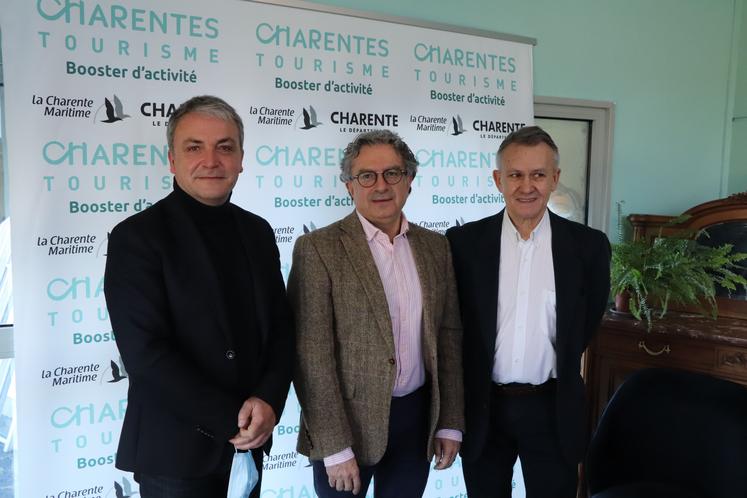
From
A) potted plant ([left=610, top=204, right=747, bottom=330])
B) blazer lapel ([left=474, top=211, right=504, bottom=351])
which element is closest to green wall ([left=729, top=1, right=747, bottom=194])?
potted plant ([left=610, top=204, right=747, bottom=330])

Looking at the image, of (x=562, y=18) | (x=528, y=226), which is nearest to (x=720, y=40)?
(x=562, y=18)

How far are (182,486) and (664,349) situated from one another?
221 cm

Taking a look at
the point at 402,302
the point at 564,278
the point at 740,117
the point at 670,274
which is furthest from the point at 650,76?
the point at 402,302

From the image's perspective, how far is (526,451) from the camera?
181cm

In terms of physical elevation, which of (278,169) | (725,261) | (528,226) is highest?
(278,169)

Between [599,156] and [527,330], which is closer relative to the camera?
[527,330]

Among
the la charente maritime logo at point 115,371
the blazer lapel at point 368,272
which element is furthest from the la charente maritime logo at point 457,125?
the la charente maritime logo at point 115,371

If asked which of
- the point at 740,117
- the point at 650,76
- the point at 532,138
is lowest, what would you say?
the point at 532,138

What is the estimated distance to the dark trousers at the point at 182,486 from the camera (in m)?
1.32

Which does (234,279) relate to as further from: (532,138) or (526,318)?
(532,138)

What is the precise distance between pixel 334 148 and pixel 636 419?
1.57m

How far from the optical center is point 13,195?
1918 mm

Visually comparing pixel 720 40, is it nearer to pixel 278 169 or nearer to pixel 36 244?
pixel 278 169

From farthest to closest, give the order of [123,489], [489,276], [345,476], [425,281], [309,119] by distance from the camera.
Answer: [309,119], [123,489], [489,276], [425,281], [345,476]
